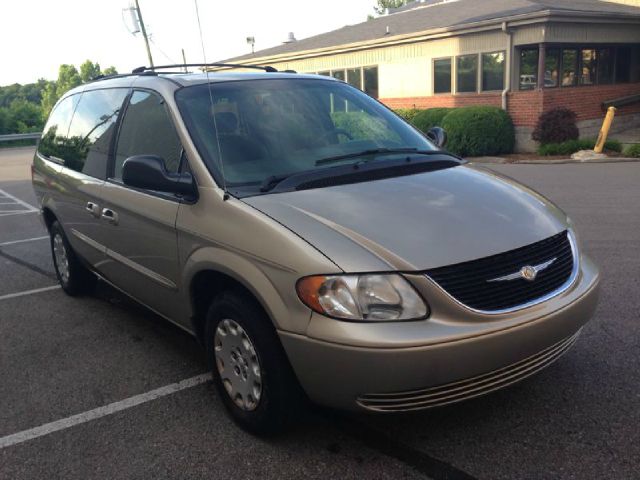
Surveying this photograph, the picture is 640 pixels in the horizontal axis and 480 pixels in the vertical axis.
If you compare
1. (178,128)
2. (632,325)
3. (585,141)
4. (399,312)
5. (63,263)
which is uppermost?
(178,128)

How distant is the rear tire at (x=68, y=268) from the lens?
17.7ft

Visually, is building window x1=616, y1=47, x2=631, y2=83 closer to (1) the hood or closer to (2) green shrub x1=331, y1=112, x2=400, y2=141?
(2) green shrub x1=331, y1=112, x2=400, y2=141

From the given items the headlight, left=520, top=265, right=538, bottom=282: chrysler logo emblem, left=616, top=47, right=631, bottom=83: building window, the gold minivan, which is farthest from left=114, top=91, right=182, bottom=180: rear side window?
left=616, top=47, right=631, bottom=83: building window

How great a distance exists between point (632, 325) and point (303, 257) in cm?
278

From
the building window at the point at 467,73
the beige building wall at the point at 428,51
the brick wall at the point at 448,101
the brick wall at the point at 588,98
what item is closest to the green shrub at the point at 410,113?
the brick wall at the point at 448,101

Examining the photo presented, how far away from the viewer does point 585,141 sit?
15266 mm

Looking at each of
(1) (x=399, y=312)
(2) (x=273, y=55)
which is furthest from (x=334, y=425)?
(2) (x=273, y=55)

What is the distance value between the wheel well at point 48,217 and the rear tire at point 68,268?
4cm

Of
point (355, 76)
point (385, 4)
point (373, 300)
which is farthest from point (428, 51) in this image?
point (385, 4)

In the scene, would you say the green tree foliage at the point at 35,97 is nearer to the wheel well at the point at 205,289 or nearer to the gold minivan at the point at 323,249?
the gold minivan at the point at 323,249

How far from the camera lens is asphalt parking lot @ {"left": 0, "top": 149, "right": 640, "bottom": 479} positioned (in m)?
2.84

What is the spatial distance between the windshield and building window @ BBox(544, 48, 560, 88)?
1420 cm

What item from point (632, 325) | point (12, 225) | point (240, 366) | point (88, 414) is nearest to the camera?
point (240, 366)

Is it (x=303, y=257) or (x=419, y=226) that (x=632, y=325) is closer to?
(x=419, y=226)
